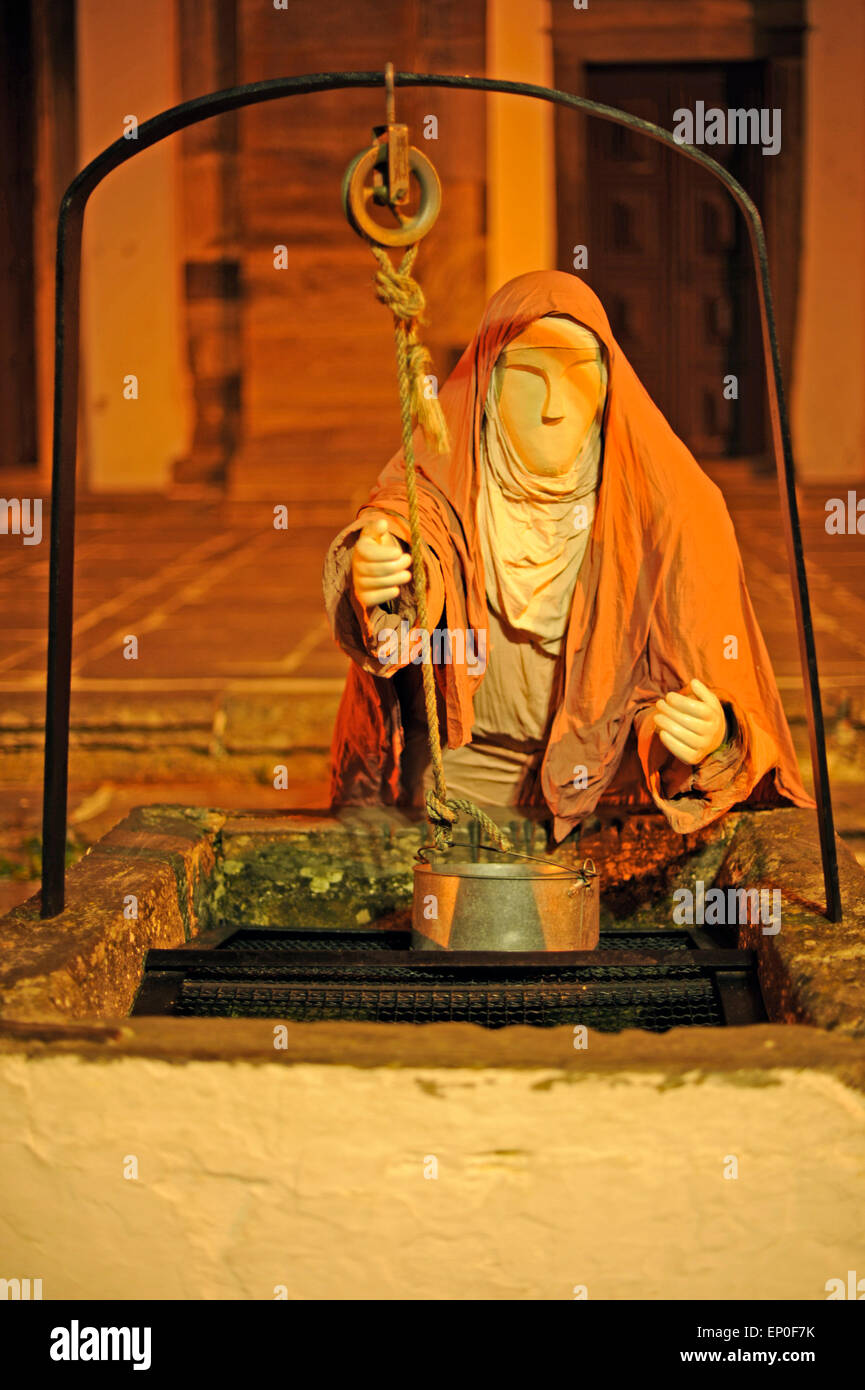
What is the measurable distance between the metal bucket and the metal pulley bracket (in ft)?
3.29

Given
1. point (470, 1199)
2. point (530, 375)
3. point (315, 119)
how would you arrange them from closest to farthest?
point (470, 1199) → point (530, 375) → point (315, 119)

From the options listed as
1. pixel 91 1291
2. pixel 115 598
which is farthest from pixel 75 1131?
pixel 115 598

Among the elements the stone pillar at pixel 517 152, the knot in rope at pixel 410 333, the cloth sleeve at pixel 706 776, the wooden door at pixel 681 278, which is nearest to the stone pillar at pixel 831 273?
the wooden door at pixel 681 278

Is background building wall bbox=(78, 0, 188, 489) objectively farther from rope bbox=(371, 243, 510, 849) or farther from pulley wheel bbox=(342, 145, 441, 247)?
pulley wheel bbox=(342, 145, 441, 247)

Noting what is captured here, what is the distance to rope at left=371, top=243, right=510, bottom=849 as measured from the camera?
6.45ft

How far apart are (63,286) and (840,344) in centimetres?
667

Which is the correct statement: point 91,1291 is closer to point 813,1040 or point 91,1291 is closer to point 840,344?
point 813,1040

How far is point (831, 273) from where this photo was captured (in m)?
8.05

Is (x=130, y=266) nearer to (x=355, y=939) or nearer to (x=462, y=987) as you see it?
(x=355, y=939)

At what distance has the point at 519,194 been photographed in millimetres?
7598

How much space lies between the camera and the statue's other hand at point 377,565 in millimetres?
2328

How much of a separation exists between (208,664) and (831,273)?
4.86 meters

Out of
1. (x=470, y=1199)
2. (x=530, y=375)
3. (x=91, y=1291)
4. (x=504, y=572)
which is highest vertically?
(x=530, y=375)

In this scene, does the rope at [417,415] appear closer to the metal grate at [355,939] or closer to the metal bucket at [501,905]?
the metal bucket at [501,905]
